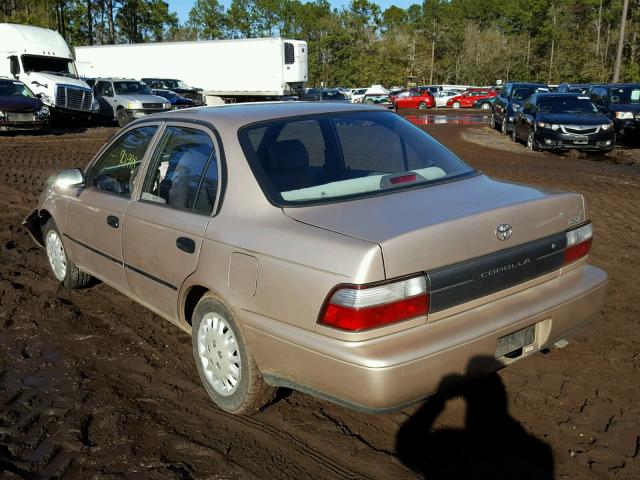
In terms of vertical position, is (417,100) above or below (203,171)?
below

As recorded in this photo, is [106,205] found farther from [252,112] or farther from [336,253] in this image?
[336,253]

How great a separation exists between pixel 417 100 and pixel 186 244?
146 ft

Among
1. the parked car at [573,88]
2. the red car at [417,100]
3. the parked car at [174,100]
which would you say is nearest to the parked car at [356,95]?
the red car at [417,100]

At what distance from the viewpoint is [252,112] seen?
3.97 metres

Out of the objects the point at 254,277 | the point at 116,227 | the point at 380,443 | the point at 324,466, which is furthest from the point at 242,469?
the point at 116,227

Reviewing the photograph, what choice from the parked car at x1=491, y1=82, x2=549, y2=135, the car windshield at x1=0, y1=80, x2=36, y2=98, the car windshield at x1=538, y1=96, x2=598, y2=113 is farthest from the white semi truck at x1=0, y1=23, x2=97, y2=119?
the car windshield at x1=538, y1=96, x2=598, y2=113

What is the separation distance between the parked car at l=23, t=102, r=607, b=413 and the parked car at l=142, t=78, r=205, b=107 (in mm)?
31167

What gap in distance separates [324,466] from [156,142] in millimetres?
2304

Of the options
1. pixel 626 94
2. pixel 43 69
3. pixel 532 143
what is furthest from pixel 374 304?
pixel 43 69

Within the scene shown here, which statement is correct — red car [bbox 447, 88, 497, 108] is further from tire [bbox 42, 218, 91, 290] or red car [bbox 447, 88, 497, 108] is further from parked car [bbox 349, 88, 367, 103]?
tire [bbox 42, 218, 91, 290]

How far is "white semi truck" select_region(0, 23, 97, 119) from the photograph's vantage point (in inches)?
941

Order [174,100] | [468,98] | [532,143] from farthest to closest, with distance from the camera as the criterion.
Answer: [468,98], [174,100], [532,143]

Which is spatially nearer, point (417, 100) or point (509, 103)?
point (509, 103)

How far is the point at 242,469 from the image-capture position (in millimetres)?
3117
